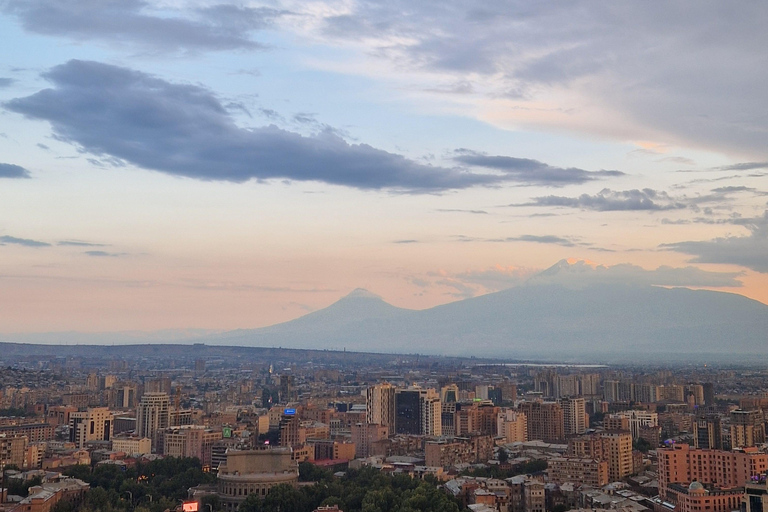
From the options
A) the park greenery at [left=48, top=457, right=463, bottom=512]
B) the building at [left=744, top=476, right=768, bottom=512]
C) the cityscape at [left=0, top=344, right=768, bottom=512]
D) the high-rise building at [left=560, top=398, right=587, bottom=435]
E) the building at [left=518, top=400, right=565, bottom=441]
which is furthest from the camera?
the high-rise building at [left=560, top=398, right=587, bottom=435]

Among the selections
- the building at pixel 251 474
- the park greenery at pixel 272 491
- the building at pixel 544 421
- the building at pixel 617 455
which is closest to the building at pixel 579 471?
the building at pixel 617 455

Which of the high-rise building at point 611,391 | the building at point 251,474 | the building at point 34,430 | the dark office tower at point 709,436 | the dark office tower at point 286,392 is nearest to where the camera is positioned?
the building at point 251,474

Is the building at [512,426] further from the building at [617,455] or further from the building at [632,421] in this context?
the building at [617,455]

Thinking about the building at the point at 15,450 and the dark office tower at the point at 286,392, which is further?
the dark office tower at the point at 286,392

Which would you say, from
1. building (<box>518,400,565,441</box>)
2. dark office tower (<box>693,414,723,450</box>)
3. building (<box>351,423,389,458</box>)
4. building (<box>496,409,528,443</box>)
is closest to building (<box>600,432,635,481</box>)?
dark office tower (<box>693,414,723,450</box>)

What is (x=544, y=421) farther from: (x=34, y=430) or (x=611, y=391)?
(x=611, y=391)

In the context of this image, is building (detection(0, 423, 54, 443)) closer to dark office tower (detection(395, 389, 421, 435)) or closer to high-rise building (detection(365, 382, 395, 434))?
high-rise building (detection(365, 382, 395, 434))
